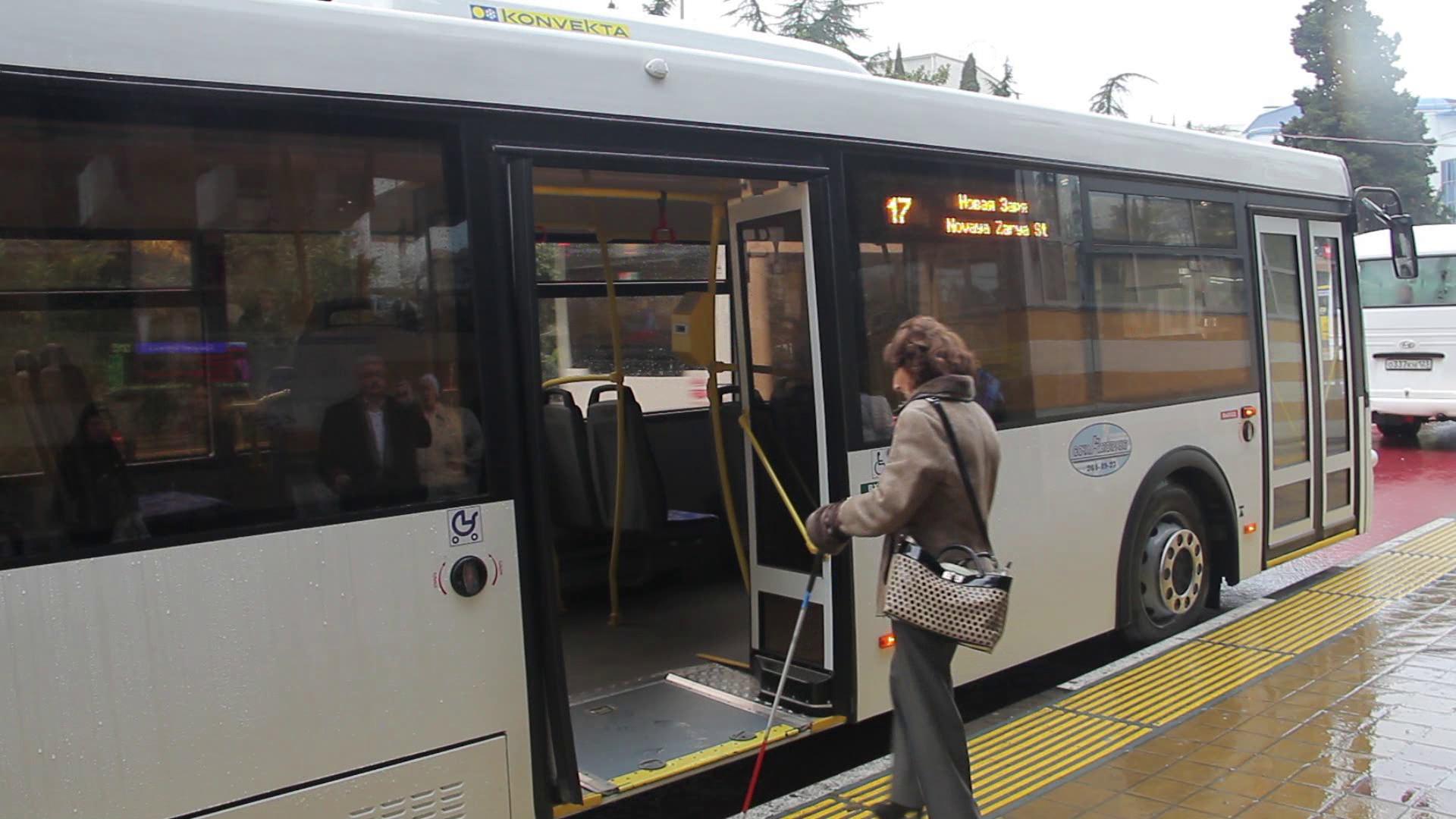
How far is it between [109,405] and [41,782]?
100 centimetres

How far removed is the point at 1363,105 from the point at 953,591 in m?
41.5

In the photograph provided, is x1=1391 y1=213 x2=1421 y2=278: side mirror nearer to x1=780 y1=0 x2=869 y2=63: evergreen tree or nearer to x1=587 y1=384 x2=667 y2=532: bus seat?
x1=587 y1=384 x2=667 y2=532: bus seat

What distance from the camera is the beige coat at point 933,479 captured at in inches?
152

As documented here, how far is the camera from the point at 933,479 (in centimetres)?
387

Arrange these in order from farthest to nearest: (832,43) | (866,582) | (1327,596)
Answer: (832,43) < (1327,596) < (866,582)

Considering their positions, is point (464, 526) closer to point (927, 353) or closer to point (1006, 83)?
point (927, 353)

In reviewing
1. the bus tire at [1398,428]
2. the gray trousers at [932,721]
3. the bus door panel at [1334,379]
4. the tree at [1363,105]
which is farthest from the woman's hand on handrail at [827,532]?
the tree at [1363,105]

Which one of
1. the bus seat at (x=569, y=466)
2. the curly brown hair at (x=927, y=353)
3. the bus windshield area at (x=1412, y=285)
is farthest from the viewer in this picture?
the bus windshield area at (x=1412, y=285)

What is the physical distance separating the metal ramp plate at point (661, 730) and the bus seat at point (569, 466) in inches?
67.2

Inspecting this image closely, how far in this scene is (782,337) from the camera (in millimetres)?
5059

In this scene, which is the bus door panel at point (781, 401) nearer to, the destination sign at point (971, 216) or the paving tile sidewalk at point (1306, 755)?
the destination sign at point (971, 216)

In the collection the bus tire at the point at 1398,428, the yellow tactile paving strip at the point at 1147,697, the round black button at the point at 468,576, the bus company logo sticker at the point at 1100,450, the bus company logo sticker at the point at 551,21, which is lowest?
the yellow tactile paving strip at the point at 1147,697

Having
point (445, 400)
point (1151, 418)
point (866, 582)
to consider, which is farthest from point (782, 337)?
point (1151, 418)

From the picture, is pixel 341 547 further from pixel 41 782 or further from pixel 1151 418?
pixel 1151 418
